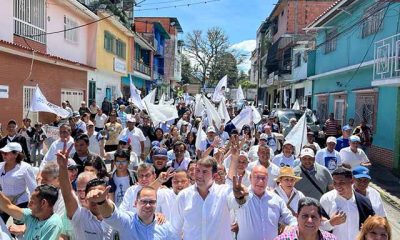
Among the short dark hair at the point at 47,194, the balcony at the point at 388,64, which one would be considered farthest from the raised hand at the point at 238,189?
the balcony at the point at 388,64

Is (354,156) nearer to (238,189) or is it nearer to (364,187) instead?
(364,187)

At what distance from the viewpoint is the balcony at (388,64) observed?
12750mm

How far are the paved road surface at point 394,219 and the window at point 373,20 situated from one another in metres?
8.22

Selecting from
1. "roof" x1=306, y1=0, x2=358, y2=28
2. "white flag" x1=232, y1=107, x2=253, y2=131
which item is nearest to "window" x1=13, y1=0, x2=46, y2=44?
"white flag" x1=232, y1=107, x2=253, y2=131

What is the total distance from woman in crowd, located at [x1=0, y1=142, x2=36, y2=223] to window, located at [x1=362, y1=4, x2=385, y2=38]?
13392mm

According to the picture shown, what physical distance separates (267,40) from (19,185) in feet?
146

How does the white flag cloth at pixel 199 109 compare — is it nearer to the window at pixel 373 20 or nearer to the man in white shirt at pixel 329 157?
the window at pixel 373 20

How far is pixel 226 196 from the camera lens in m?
4.24

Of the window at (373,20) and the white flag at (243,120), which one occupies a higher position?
the window at (373,20)

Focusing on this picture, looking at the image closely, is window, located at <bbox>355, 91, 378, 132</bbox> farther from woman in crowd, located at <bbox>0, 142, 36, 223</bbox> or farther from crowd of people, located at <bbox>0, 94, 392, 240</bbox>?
woman in crowd, located at <bbox>0, 142, 36, 223</bbox>

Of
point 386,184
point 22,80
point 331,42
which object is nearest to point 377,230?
point 386,184

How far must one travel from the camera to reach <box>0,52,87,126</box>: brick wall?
13.5 m

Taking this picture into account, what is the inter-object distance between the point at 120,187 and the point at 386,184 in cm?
925

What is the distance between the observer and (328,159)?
8.12 meters
